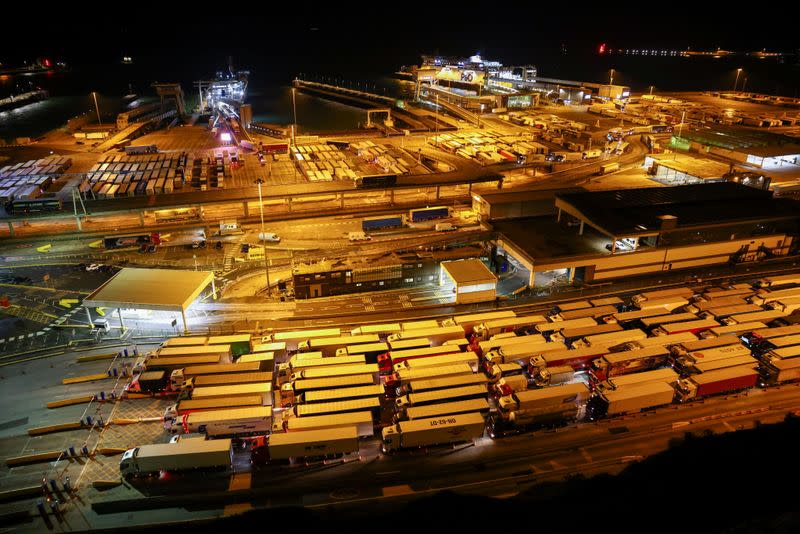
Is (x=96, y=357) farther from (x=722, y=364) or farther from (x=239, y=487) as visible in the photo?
(x=722, y=364)

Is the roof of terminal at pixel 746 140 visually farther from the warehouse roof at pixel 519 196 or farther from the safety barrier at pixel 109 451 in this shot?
the safety barrier at pixel 109 451

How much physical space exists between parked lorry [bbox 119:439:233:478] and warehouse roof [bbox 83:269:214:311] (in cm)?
924

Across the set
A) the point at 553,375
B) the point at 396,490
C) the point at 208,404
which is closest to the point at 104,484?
the point at 208,404

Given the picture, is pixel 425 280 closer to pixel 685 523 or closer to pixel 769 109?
pixel 685 523

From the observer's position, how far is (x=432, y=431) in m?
18.3

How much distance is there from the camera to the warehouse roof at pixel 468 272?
91.9 feet

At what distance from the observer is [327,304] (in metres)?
28.7

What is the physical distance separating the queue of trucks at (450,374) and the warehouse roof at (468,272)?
2636mm

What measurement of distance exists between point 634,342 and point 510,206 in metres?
16.7

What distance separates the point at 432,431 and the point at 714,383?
39.8ft

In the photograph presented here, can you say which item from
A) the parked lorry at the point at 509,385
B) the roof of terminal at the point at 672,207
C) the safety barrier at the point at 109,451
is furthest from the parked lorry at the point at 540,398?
the safety barrier at the point at 109,451

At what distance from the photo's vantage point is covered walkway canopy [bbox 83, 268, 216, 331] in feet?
83.3

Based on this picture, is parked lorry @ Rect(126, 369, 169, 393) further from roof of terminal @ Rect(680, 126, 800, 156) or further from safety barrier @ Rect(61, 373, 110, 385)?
roof of terminal @ Rect(680, 126, 800, 156)

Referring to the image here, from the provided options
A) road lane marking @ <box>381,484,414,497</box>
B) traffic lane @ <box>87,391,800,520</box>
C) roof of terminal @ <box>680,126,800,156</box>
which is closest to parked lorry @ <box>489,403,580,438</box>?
traffic lane @ <box>87,391,800,520</box>
